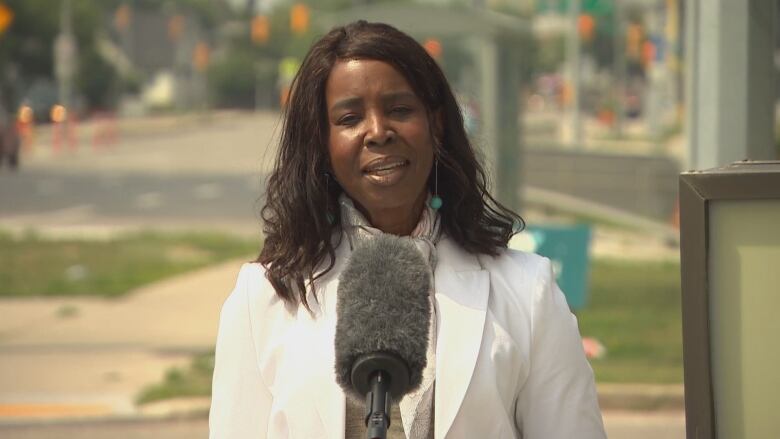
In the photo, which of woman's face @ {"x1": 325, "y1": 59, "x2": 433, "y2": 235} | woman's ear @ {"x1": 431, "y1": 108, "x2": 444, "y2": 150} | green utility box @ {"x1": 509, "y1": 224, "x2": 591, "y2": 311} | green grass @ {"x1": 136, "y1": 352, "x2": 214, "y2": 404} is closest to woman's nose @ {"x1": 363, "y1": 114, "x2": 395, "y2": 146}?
woman's face @ {"x1": 325, "y1": 59, "x2": 433, "y2": 235}

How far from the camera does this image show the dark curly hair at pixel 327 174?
285 centimetres

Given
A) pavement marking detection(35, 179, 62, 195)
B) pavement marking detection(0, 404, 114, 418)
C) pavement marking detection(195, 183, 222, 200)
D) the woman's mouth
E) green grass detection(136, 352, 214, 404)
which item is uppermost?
the woman's mouth

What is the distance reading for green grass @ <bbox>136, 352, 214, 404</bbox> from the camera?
10.3 meters

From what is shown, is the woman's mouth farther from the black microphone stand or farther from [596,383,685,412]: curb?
[596,383,685,412]: curb

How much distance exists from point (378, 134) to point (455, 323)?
1.16 feet

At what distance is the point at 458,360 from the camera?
2.70 meters

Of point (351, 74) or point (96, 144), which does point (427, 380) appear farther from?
point (96, 144)

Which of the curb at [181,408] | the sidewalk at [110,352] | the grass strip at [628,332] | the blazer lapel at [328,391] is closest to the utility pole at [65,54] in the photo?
the sidewalk at [110,352]

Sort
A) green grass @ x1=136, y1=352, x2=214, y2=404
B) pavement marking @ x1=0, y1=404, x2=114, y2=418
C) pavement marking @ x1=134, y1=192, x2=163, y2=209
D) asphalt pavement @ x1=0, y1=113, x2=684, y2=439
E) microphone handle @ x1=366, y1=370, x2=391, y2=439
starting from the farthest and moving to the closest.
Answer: pavement marking @ x1=134, y1=192, x2=163, y2=209, green grass @ x1=136, y1=352, x2=214, y2=404, pavement marking @ x1=0, y1=404, x2=114, y2=418, asphalt pavement @ x1=0, y1=113, x2=684, y2=439, microphone handle @ x1=366, y1=370, x2=391, y2=439

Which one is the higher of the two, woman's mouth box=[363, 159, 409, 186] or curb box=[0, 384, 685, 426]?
woman's mouth box=[363, 159, 409, 186]

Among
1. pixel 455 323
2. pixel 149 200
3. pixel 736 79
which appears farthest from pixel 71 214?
pixel 455 323

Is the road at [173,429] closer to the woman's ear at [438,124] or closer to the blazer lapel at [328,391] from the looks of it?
the woman's ear at [438,124]

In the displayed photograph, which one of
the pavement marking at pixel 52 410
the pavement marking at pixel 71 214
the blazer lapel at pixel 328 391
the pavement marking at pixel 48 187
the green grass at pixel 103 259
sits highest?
the blazer lapel at pixel 328 391

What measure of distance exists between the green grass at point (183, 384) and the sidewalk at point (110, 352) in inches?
3.9
